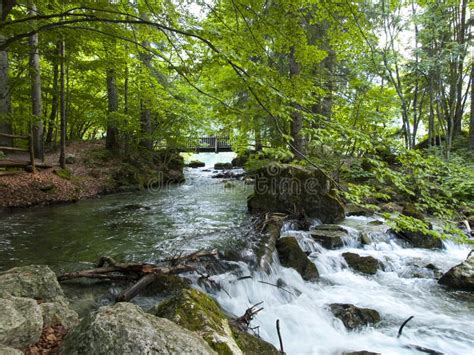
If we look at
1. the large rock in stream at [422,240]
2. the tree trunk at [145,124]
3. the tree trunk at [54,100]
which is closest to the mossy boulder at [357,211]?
the large rock in stream at [422,240]

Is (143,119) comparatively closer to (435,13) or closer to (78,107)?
(78,107)

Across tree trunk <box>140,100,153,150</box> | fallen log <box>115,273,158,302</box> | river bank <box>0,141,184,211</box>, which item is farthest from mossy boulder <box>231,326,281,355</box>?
tree trunk <box>140,100,153,150</box>

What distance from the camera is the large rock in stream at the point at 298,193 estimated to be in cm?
938

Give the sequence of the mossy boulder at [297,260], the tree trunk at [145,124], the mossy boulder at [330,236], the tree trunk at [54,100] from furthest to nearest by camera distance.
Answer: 1. the tree trunk at [145,124]
2. the tree trunk at [54,100]
3. the mossy boulder at [330,236]
4. the mossy boulder at [297,260]

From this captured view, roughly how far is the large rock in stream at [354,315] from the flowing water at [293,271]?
0.11 m

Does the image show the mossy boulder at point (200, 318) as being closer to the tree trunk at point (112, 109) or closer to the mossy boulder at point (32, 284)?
the mossy boulder at point (32, 284)

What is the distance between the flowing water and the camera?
430cm

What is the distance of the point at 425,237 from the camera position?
785 centimetres

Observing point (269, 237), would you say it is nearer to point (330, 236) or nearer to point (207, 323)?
point (330, 236)

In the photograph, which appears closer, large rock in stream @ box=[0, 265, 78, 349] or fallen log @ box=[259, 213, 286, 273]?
large rock in stream @ box=[0, 265, 78, 349]

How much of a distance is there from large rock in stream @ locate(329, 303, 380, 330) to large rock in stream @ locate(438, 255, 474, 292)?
6.65ft

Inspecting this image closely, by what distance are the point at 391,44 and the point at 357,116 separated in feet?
16.1

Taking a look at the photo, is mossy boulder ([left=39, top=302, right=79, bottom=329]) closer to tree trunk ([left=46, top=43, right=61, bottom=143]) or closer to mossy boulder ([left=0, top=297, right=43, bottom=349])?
mossy boulder ([left=0, top=297, right=43, bottom=349])

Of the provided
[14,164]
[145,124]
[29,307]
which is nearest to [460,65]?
[145,124]
